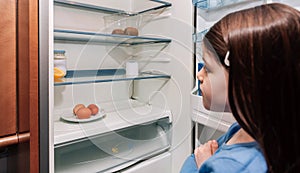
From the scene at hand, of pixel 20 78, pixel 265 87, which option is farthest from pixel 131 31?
pixel 265 87

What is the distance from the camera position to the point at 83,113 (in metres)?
1.15

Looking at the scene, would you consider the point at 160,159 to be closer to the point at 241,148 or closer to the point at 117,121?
the point at 117,121

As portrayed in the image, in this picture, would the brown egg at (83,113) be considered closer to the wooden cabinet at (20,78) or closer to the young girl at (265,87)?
the wooden cabinet at (20,78)

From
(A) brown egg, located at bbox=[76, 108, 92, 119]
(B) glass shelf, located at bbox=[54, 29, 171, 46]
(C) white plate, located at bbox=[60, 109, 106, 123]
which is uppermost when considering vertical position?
(B) glass shelf, located at bbox=[54, 29, 171, 46]

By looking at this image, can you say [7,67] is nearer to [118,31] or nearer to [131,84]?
[118,31]

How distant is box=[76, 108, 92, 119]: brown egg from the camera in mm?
1144

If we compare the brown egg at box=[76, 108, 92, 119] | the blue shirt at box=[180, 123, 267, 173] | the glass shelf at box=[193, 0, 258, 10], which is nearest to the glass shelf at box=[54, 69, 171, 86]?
the brown egg at box=[76, 108, 92, 119]

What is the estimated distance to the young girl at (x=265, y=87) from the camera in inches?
16.4

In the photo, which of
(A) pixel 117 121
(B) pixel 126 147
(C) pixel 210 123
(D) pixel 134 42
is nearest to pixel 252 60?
(C) pixel 210 123

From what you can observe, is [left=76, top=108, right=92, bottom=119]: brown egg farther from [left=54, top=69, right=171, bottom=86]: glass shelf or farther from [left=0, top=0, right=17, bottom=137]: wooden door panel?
[left=0, top=0, right=17, bottom=137]: wooden door panel

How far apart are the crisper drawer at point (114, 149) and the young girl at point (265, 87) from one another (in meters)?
0.79

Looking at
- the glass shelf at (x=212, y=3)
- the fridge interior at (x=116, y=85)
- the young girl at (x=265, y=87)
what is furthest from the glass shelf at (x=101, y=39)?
the young girl at (x=265, y=87)

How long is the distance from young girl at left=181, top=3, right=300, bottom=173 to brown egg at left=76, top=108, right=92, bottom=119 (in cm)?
81

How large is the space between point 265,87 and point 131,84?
122 centimetres
